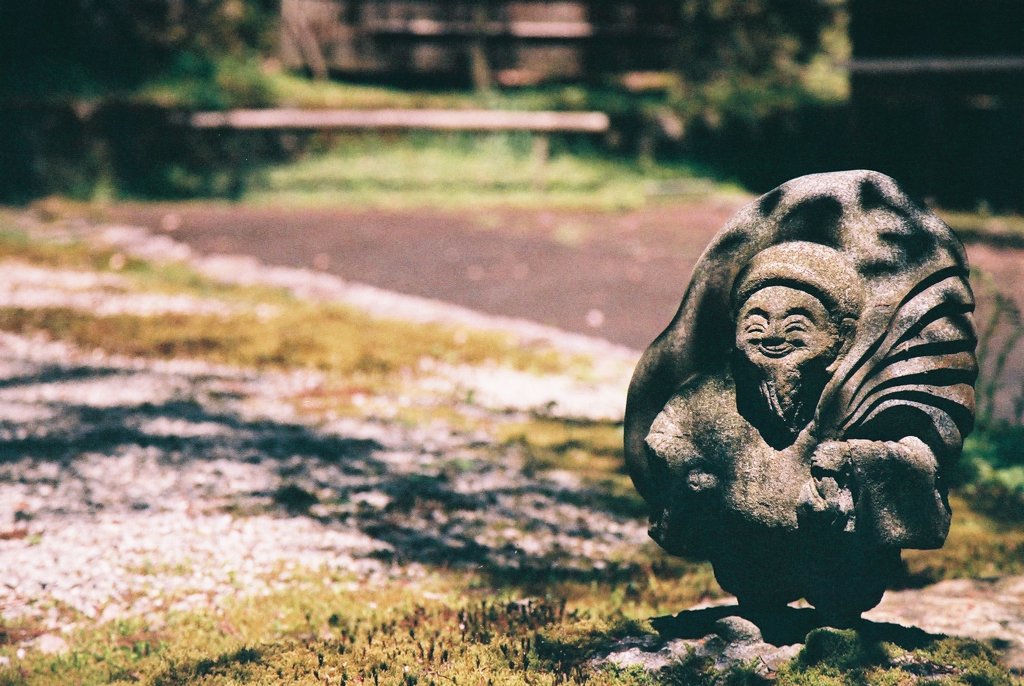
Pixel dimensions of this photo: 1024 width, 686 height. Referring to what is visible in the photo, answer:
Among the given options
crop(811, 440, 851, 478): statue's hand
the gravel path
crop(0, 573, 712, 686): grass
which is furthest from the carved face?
the gravel path

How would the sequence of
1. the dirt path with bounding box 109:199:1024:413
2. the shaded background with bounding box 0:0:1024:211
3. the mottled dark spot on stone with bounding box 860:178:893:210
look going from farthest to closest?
1. the shaded background with bounding box 0:0:1024:211
2. the dirt path with bounding box 109:199:1024:413
3. the mottled dark spot on stone with bounding box 860:178:893:210

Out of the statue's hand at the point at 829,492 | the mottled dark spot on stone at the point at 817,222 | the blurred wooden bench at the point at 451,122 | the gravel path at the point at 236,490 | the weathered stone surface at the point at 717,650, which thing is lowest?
the gravel path at the point at 236,490

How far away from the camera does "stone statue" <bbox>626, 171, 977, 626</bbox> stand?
3449mm

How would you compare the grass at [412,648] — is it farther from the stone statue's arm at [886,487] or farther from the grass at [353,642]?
the stone statue's arm at [886,487]

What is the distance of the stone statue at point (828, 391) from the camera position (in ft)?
11.3

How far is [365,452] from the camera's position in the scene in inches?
250

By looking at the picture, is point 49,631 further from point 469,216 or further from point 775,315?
point 469,216

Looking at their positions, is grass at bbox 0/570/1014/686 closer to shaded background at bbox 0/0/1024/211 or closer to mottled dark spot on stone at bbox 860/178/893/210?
mottled dark spot on stone at bbox 860/178/893/210

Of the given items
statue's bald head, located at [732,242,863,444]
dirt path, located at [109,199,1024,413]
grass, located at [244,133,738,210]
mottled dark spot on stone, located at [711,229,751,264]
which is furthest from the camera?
grass, located at [244,133,738,210]

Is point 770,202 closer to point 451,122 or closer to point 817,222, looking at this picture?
point 817,222

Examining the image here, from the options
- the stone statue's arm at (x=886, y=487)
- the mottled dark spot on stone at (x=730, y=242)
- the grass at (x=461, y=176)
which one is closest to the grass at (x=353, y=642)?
the stone statue's arm at (x=886, y=487)

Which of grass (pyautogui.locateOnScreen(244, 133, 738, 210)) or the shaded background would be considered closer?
the shaded background

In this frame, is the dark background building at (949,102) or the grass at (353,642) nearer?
the grass at (353,642)

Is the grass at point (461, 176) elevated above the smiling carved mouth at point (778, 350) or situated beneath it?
situated beneath
